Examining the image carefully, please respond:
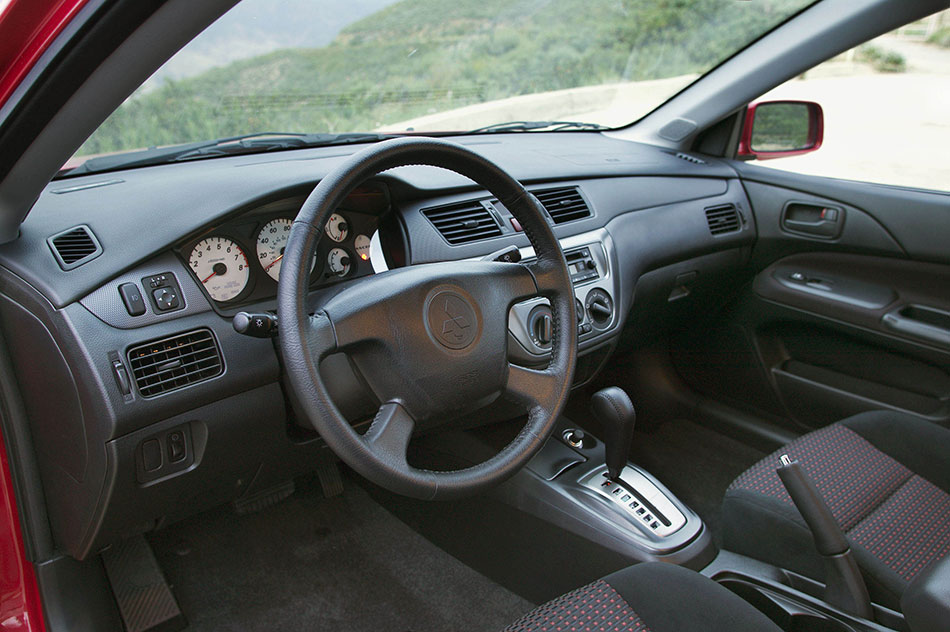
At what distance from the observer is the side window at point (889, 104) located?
2.16 m

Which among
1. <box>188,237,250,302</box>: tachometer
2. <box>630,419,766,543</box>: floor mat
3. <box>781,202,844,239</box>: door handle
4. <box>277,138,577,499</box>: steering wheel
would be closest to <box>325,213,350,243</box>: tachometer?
<box>188,237,250,302</box>: tachometer

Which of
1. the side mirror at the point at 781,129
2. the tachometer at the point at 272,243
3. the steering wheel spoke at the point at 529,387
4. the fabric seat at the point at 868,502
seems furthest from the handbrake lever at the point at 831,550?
the side mirror at the point at 781,129

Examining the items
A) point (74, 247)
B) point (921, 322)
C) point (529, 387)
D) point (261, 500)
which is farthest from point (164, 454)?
point (921, 322)

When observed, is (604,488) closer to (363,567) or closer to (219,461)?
(363,567)

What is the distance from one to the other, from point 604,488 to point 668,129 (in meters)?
1.49

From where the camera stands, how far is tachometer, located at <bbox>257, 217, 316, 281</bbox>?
147 cm

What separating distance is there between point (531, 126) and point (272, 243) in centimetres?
136

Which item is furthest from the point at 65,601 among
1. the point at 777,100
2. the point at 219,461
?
the point at 777,100

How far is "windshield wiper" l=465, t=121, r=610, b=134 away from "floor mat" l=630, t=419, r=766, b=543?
121 cm

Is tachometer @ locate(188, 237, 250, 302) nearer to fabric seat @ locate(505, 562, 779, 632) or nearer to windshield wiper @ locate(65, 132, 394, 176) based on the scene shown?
windshield wiper @ locate(65, 132, 394, 176)

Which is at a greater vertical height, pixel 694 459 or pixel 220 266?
pixel 220 266

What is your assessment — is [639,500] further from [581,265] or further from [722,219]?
[722,219]

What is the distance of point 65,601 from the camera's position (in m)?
1.56

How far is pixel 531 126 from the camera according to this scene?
8.43 ft
